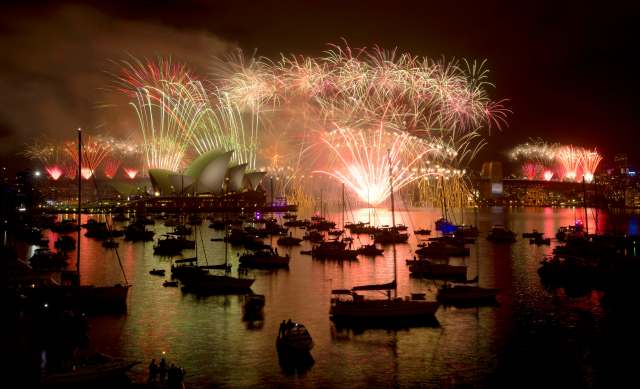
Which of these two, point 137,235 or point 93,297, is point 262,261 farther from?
point 137,235

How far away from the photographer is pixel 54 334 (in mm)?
19812

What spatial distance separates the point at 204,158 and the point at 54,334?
75.2 meters

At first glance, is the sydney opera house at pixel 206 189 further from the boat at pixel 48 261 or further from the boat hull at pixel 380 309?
the boat hull at pixel 380 309

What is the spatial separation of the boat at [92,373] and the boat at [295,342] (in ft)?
14.8

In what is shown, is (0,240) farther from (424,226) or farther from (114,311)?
(424,226)

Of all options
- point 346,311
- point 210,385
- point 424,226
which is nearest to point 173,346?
point 210,385

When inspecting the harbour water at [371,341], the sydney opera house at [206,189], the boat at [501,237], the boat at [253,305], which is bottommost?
the harbour water at [371,341]

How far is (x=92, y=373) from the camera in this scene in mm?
15062

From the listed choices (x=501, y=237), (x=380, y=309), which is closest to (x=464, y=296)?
(x=380, y=309)

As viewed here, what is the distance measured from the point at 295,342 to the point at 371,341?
9.59 ft

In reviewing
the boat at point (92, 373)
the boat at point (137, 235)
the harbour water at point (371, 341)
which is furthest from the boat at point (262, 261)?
the boat at point (137, 235)

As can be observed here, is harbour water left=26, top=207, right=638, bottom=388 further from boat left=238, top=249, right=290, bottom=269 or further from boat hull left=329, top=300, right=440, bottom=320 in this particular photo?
boat left=238, top=249, right=290, bottom=269

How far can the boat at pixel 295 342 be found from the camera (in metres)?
18.7

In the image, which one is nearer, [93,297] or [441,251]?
[93,297]
